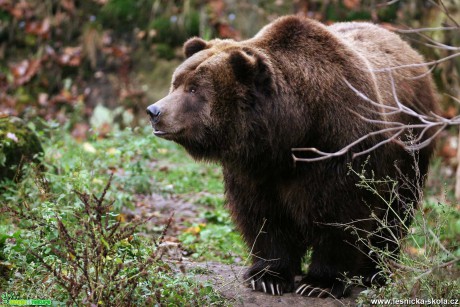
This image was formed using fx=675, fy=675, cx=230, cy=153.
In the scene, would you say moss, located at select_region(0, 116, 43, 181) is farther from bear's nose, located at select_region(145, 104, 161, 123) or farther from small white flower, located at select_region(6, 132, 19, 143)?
bear's nose, located at select_region(145, 104, 161, 123)

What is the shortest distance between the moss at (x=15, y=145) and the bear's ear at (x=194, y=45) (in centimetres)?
210

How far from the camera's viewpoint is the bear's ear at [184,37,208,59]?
569 cm

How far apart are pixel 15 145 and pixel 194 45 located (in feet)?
8.42

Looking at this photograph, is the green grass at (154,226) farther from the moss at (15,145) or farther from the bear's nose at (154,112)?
the bear's nose at (154,112)

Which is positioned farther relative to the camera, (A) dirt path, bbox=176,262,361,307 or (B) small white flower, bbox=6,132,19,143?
(B) small white flower, bbox=6,132,19,143

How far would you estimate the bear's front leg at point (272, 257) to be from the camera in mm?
5531

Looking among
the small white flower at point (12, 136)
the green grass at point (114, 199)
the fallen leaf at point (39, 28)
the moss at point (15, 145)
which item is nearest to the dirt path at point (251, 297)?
the green grass at point (114, 199)

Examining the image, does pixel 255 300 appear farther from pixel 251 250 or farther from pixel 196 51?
pixel 196 51

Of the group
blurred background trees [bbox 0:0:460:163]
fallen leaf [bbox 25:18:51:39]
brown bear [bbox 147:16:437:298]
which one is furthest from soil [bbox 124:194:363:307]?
fallen leaf [bbox 25:18:51:39]

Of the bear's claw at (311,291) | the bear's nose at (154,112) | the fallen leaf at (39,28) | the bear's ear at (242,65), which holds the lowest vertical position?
the bear's claw at (311,291)

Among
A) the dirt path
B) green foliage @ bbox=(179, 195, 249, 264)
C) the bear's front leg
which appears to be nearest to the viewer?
the dirt path

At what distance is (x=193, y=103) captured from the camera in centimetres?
527

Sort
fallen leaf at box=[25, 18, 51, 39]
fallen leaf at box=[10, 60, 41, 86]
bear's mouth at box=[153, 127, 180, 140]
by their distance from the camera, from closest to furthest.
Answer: bear's mouth at box=[153, 127, 180, 140], fallen leaf at box=[10, 60, 41, 86], fallen leaf at box=[25, 18, 51, 39]

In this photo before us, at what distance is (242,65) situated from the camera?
5.21 m
